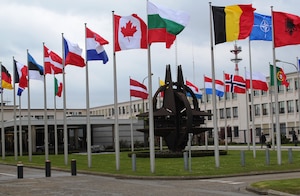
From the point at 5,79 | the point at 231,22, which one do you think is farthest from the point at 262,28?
the point at 5,79

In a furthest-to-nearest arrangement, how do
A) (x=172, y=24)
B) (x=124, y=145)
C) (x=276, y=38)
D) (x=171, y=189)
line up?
(x=124, y=145)
(x=276, y=38)
(x=172, y=24)
(x=171, y=189)

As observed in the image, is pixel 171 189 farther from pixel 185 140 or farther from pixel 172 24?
pixel 185 140

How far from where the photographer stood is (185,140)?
127ft

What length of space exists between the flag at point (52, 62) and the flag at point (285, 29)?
14.6 m

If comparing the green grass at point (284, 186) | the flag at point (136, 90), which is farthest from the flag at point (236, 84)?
the green grass at point (284, 186)

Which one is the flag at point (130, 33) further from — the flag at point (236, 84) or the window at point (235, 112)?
the window at point (235, 112)

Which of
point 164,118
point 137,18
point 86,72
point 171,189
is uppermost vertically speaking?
point 137,18

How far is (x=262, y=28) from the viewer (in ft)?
94.9

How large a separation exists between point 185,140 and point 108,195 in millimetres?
22538

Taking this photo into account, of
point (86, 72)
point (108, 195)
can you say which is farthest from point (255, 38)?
point (108, 195)

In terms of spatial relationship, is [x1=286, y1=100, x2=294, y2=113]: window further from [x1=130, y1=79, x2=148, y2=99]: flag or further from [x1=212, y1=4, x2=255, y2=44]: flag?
[x1=212, y1=4, x2=255, y2=44]: flag

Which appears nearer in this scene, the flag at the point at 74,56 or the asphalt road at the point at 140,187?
the asphalt road at the point at 140,187

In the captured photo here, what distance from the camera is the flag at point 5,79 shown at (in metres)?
41.3

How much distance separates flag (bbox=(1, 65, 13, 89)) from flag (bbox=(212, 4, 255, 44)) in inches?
841
